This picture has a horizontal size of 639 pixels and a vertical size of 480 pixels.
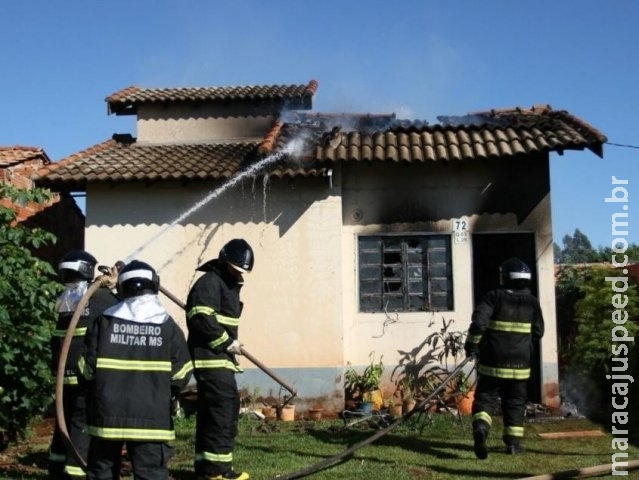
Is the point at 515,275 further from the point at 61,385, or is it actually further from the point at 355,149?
the point at 61,385

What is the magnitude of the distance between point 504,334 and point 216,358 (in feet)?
9.98

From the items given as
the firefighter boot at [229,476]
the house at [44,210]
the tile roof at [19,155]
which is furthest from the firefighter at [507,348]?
the tile roof at [19,155]

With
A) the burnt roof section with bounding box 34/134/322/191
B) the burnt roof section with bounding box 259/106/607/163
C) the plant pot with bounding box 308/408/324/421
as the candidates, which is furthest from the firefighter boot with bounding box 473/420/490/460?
the burnt roof section with bounding box 34/134/322/191

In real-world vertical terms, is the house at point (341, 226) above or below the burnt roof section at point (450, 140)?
below

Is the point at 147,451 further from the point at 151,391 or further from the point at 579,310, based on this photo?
the point at 579,310

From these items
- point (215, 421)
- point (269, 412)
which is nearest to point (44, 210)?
point (269, 412)

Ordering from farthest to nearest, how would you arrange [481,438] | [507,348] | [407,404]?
[407,404], [507,348], [481,438]

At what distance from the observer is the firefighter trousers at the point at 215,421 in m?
6.05

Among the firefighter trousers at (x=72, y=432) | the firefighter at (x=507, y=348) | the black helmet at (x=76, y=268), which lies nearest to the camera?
the firefighter trousers at (x=72, y=432)

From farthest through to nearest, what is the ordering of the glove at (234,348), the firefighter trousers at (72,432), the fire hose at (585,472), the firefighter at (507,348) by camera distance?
1. the firefighter at (507,348)
2. the glove at (234,348)
3. the fire hose at (585,472)
4. the firefighter trousers at (72,432)

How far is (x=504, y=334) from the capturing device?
289 inches

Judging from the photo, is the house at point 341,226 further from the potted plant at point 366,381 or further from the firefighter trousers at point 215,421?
the firefighter trousers at point 215,421

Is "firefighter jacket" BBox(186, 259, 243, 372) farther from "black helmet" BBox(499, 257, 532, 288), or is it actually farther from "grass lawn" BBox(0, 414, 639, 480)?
"black helmet" BBox(499, 257, 532, 288)

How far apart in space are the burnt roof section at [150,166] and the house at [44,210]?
1.03 m
